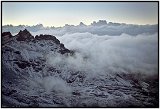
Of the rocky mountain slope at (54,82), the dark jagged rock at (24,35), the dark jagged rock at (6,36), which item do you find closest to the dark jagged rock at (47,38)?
the rocky mountain slope at (54,82)

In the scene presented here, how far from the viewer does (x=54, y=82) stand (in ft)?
14.0

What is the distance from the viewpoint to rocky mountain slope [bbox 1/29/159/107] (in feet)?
13.8

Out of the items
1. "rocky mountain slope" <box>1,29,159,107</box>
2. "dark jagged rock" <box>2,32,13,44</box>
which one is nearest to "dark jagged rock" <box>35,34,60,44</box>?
"rocky mountain slope" <box>1,29,159,107</box>

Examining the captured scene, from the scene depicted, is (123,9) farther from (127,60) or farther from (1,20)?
(1,20)

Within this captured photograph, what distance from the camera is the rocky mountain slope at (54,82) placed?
4211 mm

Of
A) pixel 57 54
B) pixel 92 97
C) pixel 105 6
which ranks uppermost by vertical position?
pixel 105 6

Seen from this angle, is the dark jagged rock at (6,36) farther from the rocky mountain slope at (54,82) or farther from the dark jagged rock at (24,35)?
the dark jagged rock at (24,35)

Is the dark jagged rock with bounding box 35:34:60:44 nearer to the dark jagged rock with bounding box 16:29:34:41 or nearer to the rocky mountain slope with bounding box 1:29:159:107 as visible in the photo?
the rocky mountain slope with bounding box 1:29:159:107

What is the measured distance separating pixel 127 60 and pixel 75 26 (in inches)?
33.4

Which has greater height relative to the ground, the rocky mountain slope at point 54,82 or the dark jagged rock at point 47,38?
the dark jagged rock at point 47,38

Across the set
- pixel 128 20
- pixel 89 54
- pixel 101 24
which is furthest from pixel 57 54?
pixel 128 20

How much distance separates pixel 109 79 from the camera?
4.27m

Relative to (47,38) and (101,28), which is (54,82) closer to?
(47,38)

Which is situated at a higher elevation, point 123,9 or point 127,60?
point 123,9
